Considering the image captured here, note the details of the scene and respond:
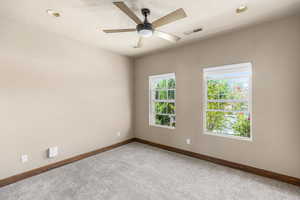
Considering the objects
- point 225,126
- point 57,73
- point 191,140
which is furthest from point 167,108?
point 57,73

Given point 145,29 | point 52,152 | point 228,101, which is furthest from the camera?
point 228,101

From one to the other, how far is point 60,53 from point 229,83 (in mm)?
3616

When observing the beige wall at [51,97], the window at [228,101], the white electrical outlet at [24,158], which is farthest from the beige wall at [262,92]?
the white electrical outlet at [24,158]

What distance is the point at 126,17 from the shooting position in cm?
235

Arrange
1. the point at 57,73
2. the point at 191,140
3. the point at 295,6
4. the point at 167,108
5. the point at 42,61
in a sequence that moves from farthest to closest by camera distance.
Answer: the point at 167,108
the point at 191,140
the point at 57,73
the point at 42,61
the point at 295,6

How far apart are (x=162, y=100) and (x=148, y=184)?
233 centimetres

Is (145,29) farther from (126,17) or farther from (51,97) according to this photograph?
(51,97)

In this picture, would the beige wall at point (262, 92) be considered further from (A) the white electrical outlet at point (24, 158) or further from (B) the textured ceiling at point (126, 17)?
(A) the white electrical outlet at point (24, 158)

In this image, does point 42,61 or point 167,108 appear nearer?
point 42,61

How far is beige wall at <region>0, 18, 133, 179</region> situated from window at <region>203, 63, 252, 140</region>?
98.0 inches

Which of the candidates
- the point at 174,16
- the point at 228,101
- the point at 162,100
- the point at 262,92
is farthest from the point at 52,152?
the point at 262,92

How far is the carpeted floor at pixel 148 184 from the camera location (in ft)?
6.70

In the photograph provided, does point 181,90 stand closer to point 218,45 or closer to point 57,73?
point 218,45

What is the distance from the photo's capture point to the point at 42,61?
109 inches
